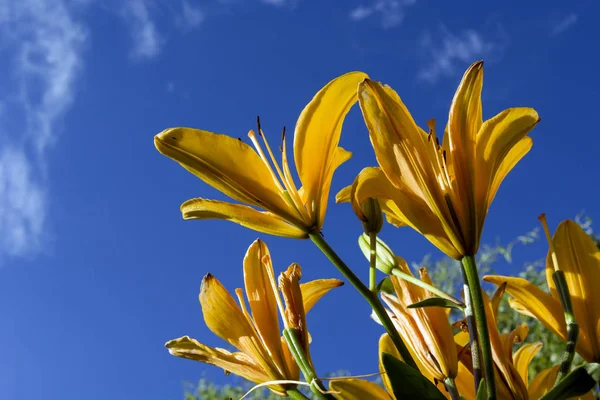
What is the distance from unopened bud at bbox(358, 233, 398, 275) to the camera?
93cm

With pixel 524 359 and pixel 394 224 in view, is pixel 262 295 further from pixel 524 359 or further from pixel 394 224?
pixel 524 359

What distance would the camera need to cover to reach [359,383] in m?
0.85

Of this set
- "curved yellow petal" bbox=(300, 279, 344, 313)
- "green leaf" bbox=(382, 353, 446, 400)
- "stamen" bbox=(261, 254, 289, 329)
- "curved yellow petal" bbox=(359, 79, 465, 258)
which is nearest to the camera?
"green leaf" bbox=(382, 353, 446, 400)

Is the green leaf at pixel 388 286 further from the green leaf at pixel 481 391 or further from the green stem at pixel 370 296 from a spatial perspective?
the green leaf at pixel 481 391

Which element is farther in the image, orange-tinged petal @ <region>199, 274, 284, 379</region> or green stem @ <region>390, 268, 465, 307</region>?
orange-tinged petal @ <region>199, 274, 284, 379</region>

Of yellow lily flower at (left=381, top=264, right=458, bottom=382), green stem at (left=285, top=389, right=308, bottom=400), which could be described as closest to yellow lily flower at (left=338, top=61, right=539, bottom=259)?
yellow lily flower at (left=381, top=264, right=458, bottom=382)

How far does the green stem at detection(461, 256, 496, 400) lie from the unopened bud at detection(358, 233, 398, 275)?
0.42 ft

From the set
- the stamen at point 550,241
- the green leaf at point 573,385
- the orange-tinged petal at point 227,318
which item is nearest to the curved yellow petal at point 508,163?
the stamen at point 550,241

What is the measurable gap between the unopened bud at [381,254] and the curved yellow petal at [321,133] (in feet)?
0.31

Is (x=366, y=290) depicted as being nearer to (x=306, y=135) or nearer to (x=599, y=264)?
(x=306, y=135)

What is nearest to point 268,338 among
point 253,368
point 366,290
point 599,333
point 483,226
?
Result: point 253,368

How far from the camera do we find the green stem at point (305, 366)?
80 cm

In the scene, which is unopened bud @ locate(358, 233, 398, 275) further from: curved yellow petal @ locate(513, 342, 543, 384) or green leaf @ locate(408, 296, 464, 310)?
curved yellow petal @ locate(513, 342, 543, 384)

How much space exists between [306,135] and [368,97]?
0.39 feet
